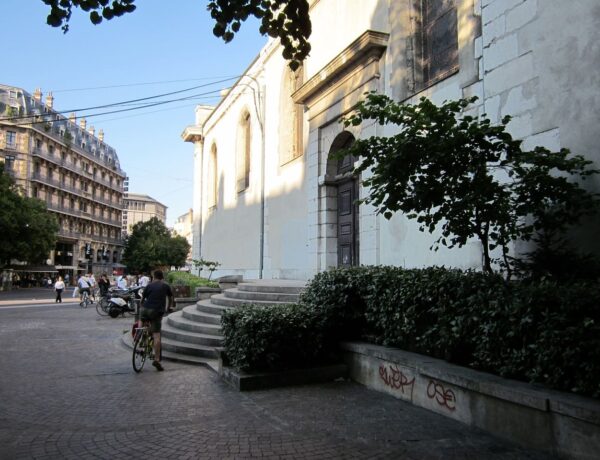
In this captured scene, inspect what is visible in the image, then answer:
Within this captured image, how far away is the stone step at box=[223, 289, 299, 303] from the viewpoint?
9.93 metres

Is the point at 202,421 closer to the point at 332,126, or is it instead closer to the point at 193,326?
the point at 193,326

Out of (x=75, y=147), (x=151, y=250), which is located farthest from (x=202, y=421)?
(x=75, y=147)

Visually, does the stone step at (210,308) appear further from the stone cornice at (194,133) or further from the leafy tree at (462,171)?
the stone cornice at (194,133)

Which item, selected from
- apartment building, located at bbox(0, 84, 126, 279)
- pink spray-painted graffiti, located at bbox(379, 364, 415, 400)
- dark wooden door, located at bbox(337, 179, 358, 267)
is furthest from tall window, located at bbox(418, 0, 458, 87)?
apartment building, located at bbox(0, 84, 126, 279)

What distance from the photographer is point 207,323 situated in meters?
9.95

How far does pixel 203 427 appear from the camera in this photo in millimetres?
4805

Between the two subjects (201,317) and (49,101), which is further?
(49,101)

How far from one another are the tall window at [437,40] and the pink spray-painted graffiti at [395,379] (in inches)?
225

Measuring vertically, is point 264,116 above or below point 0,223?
above

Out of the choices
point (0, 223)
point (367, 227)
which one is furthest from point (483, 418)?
A: point (0, 223)

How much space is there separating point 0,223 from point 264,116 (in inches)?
1117

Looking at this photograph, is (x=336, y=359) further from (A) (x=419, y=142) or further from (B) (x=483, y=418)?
(A) (x=419, y=142)

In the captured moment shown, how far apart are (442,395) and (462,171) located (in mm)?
2376

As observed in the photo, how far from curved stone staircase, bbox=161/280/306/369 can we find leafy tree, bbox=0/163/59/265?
33.7 m
